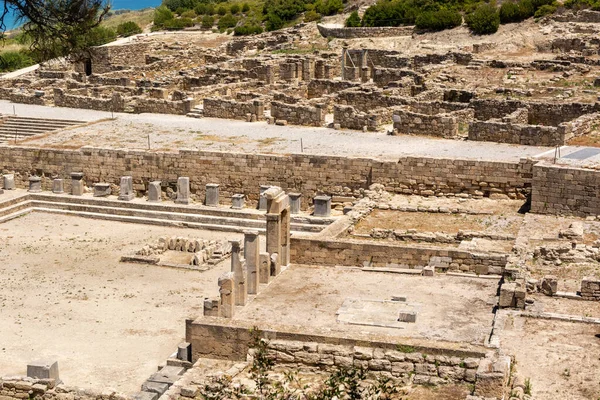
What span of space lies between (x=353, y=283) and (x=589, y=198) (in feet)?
25.4

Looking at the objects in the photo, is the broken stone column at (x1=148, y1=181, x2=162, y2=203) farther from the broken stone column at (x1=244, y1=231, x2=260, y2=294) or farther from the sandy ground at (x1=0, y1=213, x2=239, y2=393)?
the broken stone column at (x1=244, y1=231, x2=260, y2=294)

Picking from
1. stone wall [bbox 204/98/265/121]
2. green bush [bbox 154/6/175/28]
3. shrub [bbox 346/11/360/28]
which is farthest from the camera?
green bush [bbox 154/6/175/28]

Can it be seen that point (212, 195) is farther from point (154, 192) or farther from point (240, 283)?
point (240, 283)

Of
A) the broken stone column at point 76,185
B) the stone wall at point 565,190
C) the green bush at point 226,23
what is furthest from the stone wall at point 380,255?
the green bush at point 226,23

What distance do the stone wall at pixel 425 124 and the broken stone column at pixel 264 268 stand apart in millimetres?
13992

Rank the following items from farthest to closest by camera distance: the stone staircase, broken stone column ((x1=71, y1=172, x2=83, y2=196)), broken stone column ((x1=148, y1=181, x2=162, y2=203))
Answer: the stone staircase
broken stone column ((x1=71, y1=172, x2=83, y2=196))
broken stone column ((x1=148, y1=181, x2=162, y2=203))

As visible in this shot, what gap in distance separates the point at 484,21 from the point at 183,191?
79.9 feet

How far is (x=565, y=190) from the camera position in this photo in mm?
27219

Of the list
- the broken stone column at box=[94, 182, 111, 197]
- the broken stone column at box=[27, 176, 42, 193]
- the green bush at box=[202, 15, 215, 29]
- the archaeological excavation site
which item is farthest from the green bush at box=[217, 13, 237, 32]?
the broken stone column at box=[94, 182, 111, 197]

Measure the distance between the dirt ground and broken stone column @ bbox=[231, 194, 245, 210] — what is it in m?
12.9

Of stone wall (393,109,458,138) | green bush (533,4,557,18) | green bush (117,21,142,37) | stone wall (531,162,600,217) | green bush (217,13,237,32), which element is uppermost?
green bush (533,4,557,18)

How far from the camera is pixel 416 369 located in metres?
17.3

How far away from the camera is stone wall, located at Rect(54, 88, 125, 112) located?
4128 cm

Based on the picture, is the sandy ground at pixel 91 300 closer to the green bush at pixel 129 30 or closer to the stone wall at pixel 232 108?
the stone wall at pixel 232 108
